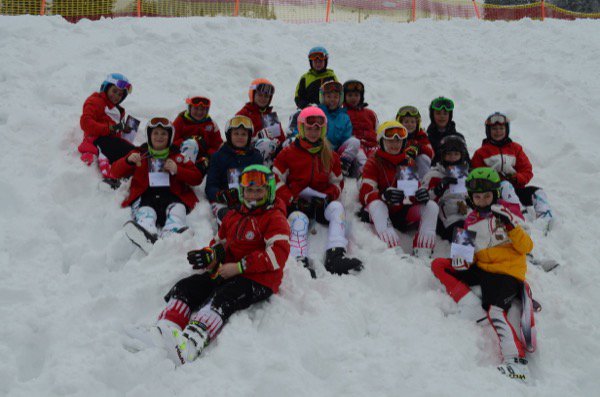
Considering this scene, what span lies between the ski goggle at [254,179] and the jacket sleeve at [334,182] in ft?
4.82

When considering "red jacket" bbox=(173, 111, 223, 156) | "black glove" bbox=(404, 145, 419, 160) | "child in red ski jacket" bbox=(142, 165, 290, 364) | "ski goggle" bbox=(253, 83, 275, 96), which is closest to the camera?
"child in red ski jacket" bbox=(142, 165, 290, 364)

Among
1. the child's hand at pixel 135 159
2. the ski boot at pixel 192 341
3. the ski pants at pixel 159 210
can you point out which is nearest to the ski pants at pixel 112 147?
the child's hand at pixel 135 159

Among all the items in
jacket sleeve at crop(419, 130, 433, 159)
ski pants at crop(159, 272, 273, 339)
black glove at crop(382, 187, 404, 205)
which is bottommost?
ski pants at crop(159, 272, 273, 339)

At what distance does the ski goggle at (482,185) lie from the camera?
434 centimetres

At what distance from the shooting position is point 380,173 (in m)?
5.41

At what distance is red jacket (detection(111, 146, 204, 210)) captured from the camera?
532 cm

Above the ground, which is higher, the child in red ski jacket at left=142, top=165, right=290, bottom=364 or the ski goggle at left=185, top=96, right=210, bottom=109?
the ski goggle at left=185, top=96, right=210, bottom=109

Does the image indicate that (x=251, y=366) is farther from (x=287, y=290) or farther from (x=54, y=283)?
(x=54, y=283)

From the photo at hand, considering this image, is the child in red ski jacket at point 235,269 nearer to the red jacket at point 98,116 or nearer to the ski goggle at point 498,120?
the red jacket at point 98,116

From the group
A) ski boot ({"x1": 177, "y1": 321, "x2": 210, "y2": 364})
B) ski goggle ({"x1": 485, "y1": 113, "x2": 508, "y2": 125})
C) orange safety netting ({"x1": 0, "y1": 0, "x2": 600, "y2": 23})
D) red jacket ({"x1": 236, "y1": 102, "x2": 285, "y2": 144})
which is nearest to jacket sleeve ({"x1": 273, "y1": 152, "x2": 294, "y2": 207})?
red jacket ({"x1": 236, "y1": 102, "x2": 285, "y2": 144})

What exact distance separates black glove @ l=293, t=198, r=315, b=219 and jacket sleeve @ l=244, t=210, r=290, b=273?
3.73 feet

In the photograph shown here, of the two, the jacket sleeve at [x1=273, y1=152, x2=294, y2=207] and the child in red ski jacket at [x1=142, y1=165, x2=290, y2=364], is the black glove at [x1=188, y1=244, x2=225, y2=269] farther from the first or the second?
the jacket sleeve at [x1=273, y1=152, x2=294, y2=207]

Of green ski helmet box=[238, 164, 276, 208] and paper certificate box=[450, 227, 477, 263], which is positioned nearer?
Answer: green ski helmet box=[238, 164, 276, 208]

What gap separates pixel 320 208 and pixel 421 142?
1828 mm
